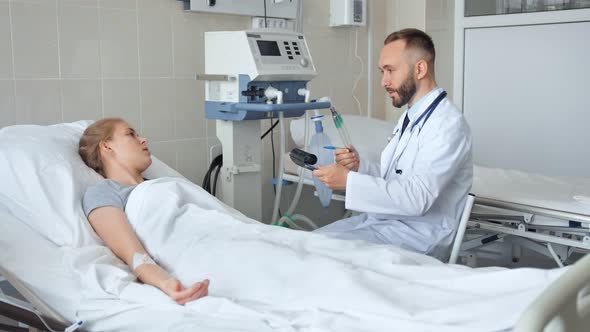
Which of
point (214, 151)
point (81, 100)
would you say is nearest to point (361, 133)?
point (214, 151)

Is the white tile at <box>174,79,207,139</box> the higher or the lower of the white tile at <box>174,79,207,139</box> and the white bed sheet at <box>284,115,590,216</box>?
the higher

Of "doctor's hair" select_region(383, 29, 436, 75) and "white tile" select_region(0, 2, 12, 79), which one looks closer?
"doctor's hair" select_region(383, 29, 436, 75)

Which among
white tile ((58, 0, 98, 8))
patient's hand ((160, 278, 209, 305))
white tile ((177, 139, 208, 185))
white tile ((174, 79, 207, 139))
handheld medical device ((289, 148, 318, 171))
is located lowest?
patient's hand ((160, 278, 209, 305))

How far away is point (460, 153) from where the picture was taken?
236 cm

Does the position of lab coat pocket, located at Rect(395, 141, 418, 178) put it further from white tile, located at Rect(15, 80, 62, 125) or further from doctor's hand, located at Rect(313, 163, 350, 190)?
white tile, located at Rect(15, 80, 62, 125)

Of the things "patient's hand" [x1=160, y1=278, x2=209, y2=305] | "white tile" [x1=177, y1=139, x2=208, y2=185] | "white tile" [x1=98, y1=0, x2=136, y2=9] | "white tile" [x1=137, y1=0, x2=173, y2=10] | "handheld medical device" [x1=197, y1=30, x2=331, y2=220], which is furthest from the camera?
"white tile" [x1=177, y1=139, x2=208, y2=185]

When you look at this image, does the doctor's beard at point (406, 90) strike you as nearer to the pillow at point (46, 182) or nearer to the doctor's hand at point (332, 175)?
the doctor's hand at point (332, 175)

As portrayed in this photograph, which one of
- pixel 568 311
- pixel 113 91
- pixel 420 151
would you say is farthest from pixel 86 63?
pixel 568 311

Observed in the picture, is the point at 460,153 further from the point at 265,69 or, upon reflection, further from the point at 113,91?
the point at 113,91

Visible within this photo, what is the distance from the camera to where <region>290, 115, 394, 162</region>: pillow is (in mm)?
3365

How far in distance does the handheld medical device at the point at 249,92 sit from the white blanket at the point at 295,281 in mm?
719

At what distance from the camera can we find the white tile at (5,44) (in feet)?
8.69

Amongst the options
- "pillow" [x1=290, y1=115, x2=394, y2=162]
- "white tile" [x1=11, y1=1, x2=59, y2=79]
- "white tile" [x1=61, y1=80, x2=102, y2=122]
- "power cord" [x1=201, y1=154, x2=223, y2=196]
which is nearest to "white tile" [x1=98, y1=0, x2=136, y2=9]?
"white tile" [x1=11, y1=1, x2=59, y2=79]

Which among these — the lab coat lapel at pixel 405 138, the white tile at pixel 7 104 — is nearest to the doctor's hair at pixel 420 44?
the lab coat lapel at pixel 405 138
